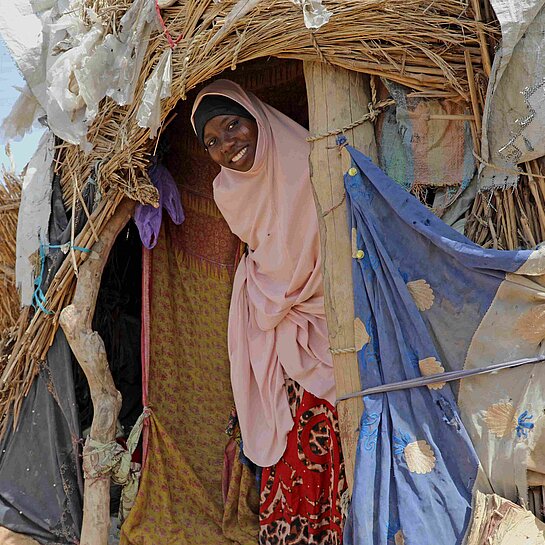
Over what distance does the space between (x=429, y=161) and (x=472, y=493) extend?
120 centimetres

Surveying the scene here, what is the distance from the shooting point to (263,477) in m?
3.96

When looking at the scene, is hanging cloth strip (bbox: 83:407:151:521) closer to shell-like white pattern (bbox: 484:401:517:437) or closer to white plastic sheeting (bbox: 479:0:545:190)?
shell-like white pattern (bbox: 484:401:517:437)

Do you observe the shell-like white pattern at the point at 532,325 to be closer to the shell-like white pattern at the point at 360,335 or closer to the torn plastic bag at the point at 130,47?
the shell-like white pattern at the point at 360,335

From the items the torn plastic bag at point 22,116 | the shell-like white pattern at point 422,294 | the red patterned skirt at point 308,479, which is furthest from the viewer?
the torn plastic bag at point 22,116

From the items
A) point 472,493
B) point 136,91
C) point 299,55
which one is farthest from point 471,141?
point 136,91

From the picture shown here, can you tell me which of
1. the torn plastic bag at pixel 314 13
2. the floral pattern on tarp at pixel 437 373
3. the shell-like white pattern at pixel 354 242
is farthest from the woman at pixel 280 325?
the torn plastic bag at pixel 314 13

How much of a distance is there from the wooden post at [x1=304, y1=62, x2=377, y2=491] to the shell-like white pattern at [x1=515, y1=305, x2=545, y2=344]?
24.1 inches

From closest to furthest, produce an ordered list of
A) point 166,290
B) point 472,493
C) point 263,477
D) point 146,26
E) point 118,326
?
point 472,493, point 146,26, point 263,477, point 166,290, point 118,326

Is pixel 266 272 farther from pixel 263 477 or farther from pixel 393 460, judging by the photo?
pixel 393 460

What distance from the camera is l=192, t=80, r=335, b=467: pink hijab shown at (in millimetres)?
3740

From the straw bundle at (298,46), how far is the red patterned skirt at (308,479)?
122cm

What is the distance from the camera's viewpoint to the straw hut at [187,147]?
3.00 meters

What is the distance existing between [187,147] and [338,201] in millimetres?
1601

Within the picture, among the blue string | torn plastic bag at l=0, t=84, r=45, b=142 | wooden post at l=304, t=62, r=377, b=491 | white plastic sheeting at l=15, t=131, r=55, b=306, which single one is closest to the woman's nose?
wooden post at l=304, t=62, r=377, b=491
